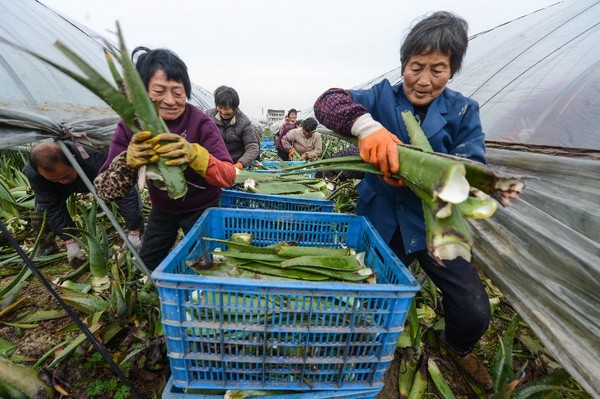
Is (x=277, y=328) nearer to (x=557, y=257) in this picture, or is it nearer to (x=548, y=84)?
(x=557, y=257)

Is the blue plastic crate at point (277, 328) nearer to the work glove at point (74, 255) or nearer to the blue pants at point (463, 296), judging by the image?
the blue pants at point (463, 296)

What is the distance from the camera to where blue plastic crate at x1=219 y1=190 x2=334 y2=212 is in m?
2.15

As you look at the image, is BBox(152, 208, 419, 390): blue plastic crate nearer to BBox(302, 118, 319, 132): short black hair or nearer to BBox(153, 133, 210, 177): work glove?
BBox(153, 133, 210, 177): work glove

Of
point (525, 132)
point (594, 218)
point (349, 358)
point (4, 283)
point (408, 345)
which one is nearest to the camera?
point (349, 358)

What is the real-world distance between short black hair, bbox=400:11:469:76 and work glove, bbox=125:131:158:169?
1.26 metres

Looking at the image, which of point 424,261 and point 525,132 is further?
point 525,132

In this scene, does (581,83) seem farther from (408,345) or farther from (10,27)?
(10,27)

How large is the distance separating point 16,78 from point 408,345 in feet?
11.5

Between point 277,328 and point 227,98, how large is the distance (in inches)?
121

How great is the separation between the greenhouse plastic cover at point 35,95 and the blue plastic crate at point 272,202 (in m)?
0.87

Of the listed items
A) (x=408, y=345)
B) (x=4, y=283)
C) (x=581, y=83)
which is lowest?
(x=4, y=283)

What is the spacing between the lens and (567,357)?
119 centimetres

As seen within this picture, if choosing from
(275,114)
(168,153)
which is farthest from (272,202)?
(275,114)

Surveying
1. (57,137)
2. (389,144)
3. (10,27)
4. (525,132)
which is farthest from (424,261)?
(10,27)
